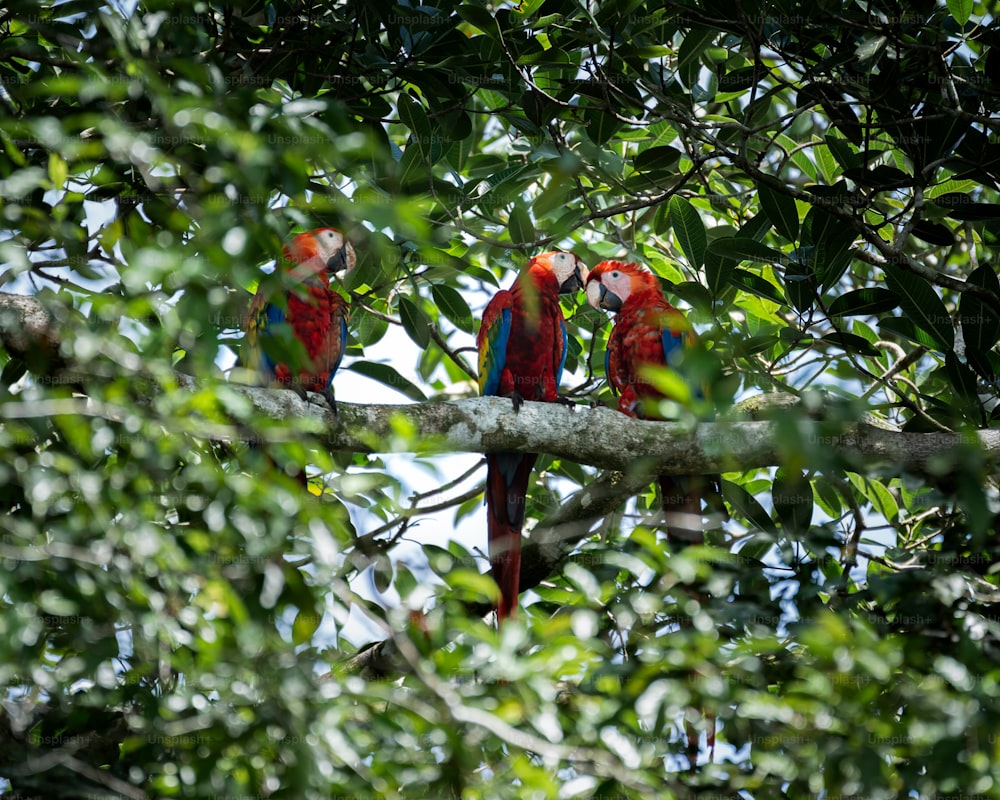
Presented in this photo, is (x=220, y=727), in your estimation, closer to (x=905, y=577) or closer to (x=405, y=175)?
(x=905, y=577)

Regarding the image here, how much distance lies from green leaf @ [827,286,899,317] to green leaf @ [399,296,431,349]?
4.67 feet

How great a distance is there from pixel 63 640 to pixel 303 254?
6.12 feet

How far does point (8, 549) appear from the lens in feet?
4.56

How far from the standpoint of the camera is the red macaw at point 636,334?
3.39 m

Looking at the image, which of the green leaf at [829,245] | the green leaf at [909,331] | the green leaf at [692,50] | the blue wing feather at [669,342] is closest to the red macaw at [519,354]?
the blue wing feather at [669,342]

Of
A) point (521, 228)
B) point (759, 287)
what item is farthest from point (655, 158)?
point (759, 287)

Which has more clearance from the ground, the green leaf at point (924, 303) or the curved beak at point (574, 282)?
the curved beak at point (574, 282)

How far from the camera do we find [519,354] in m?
3.61

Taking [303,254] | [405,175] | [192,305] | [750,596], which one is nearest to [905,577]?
[750,596]

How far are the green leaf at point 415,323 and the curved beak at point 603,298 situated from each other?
0.65 m

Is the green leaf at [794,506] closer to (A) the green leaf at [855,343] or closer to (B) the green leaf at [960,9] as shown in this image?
(A) the green leaf at [855,343]

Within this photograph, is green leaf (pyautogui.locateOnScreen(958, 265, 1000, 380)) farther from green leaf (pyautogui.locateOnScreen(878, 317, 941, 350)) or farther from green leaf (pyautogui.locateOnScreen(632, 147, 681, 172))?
green leaf (pyautogui.locateOnScreen(632, 147, 681, 172))

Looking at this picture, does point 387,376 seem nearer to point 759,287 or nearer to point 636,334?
point 636,334

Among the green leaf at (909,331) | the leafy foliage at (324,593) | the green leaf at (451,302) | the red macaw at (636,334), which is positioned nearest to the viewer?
the leafy foliage at (324,593)
